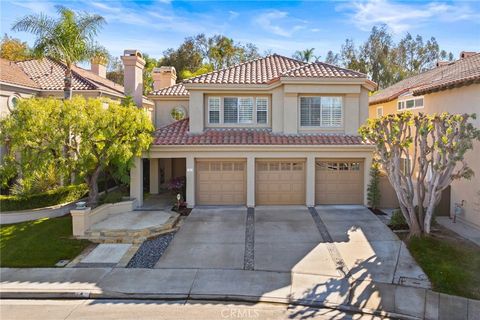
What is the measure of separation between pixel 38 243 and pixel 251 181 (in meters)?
8.94

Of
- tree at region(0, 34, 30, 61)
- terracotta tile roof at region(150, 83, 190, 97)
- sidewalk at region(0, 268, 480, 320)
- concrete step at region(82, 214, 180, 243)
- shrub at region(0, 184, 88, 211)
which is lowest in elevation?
sidewalk at region(0, 268, 480, 320)

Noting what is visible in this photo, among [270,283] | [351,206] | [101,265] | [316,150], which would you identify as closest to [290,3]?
[316,150]

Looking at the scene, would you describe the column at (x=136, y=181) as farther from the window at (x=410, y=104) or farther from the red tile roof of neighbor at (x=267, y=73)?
the window at (x=410, y=104)

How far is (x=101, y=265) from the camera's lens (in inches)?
424

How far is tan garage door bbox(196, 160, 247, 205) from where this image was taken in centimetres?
1745

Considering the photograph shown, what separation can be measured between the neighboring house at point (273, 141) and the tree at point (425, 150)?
424 centimetres

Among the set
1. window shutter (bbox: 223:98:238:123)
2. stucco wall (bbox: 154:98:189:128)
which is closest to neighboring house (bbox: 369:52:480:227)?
window shutter (bbox: 223:98:238:123)

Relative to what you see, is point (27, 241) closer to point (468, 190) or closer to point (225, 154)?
point (225, 154)

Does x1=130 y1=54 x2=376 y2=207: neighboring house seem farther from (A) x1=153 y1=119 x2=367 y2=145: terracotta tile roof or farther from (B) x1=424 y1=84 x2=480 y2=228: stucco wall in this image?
(B) x1=424 y1=84 x2=480 y2=228: stucco wall

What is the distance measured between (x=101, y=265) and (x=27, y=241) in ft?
12.8

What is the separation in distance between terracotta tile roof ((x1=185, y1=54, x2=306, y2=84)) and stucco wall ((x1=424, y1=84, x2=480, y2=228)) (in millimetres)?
7820

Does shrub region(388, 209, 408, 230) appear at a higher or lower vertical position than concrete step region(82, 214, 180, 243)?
higher

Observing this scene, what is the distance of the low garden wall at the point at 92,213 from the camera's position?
13.3m

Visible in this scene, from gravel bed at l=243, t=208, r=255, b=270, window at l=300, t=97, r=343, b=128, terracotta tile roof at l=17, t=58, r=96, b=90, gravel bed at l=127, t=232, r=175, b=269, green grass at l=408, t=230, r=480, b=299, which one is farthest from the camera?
terracotta tile roof at l=17, t=58, r=96, b=90
